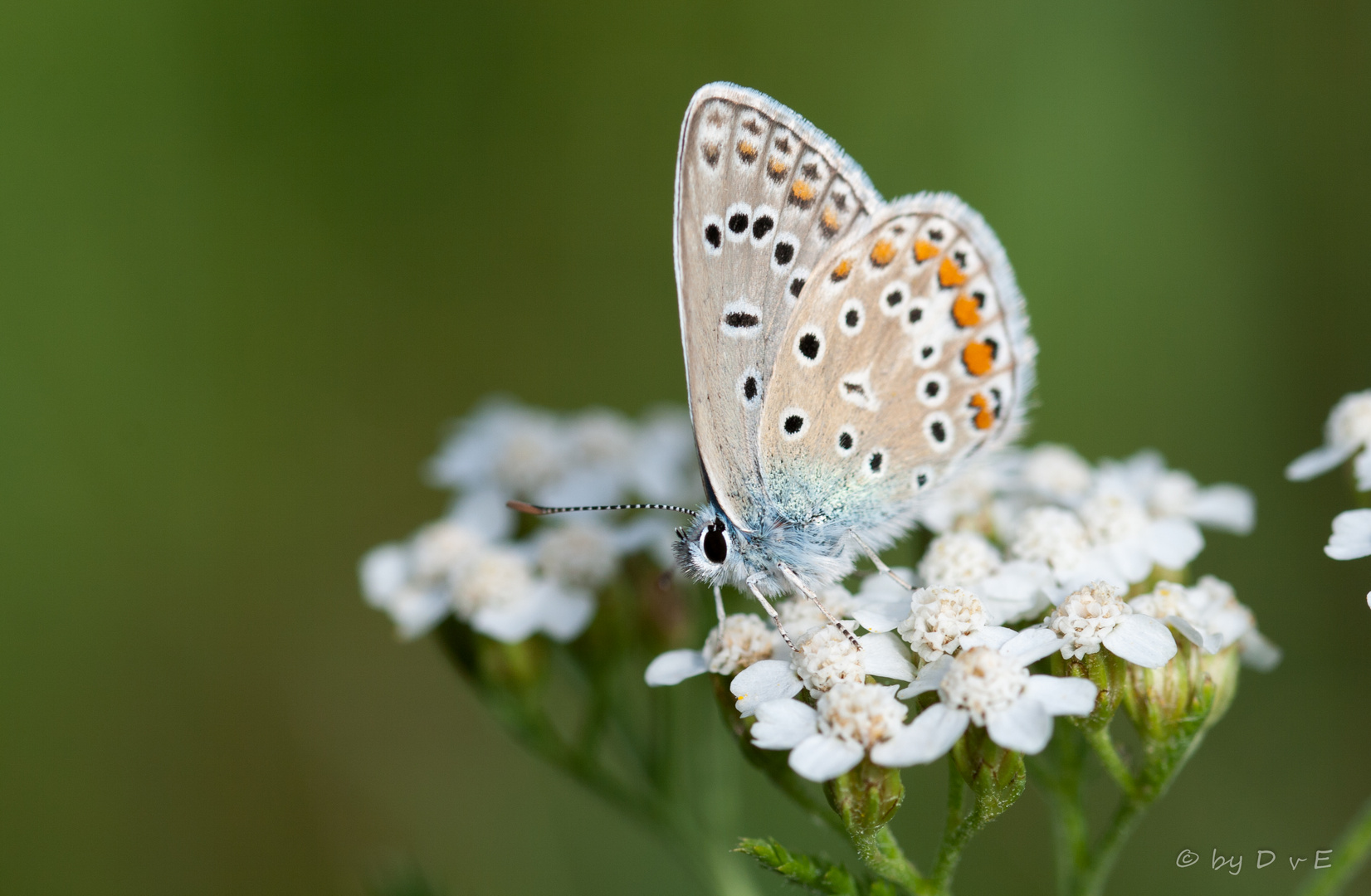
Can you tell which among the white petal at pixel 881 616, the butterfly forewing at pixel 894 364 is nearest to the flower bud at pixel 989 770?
the white petal at pixel 881 616

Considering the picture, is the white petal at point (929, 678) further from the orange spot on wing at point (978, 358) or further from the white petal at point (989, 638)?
the orange spot on wing at point (978, 358)

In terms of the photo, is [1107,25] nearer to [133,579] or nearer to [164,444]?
[164,444]

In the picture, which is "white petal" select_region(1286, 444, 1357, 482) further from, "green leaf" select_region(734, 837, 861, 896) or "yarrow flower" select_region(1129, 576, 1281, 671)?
"green leaf" select_region(734, 837, 861, 896)

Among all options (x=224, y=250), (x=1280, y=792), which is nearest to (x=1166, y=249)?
(x=1280, y=792)

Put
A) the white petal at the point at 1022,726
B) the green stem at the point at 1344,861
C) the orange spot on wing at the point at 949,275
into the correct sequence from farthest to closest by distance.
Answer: the orange spot on wing at the point at 949,275, the green stem at the point at 1344,861, the white petal at the point at 1022,726

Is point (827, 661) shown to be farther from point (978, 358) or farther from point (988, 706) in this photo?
point (978, 358)
